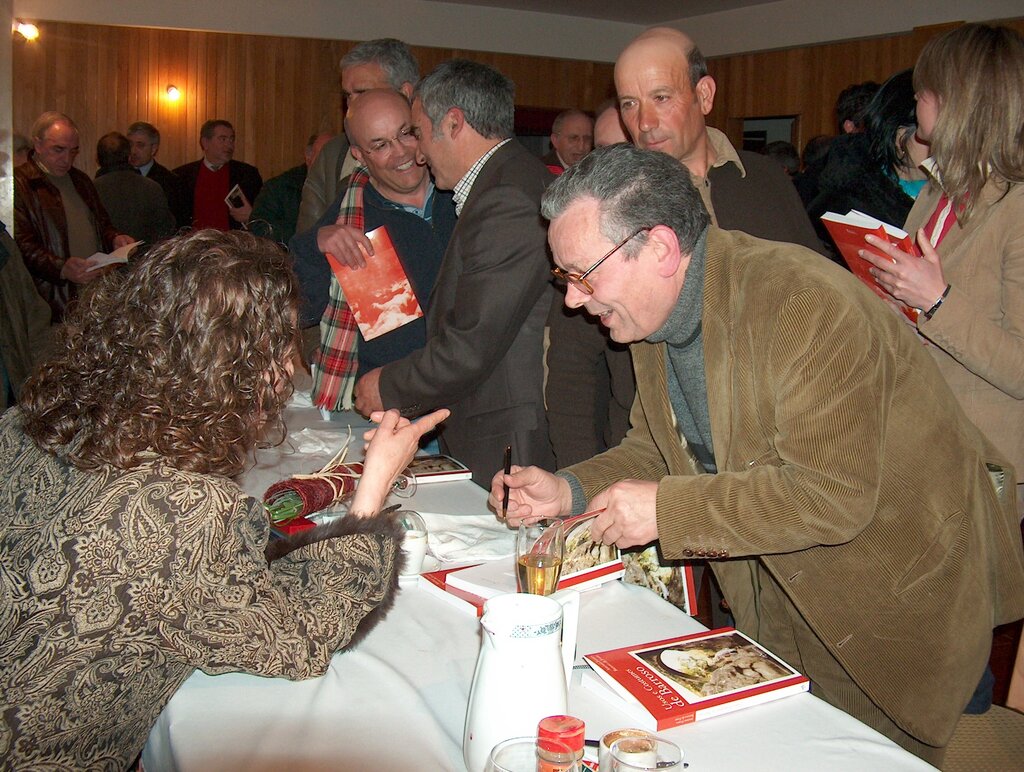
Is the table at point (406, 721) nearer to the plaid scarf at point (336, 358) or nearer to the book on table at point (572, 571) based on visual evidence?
the book on table at point (572, 571)

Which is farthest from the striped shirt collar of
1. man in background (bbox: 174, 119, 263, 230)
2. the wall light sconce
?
the wall light sconce

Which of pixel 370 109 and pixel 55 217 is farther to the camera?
pixel 55 217

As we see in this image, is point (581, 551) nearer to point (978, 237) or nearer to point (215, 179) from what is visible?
point (978, 237)

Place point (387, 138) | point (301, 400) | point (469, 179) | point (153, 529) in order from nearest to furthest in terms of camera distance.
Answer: point (153, 529), point (469, 179), point (387, 138), point (301, 400)

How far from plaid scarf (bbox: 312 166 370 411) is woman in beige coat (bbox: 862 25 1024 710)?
176cm

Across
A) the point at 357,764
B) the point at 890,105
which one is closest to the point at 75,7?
the point at 890,105

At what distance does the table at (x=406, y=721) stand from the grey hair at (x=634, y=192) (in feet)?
2.28

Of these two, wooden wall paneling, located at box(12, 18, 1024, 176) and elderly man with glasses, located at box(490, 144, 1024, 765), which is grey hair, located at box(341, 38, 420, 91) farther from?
wooden wall paneling, located at box(12, 18, 1024, 176)

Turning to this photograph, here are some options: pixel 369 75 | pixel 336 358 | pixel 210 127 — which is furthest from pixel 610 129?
pixel 210 127

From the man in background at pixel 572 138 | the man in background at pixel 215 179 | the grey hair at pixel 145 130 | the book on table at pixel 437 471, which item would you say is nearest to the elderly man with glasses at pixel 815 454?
the book on table at pixel 437 471

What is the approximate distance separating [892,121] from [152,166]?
6.64 metres

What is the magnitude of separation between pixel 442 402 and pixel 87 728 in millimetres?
1680

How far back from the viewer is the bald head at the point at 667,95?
8.51 feet

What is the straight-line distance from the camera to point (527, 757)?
100cm
